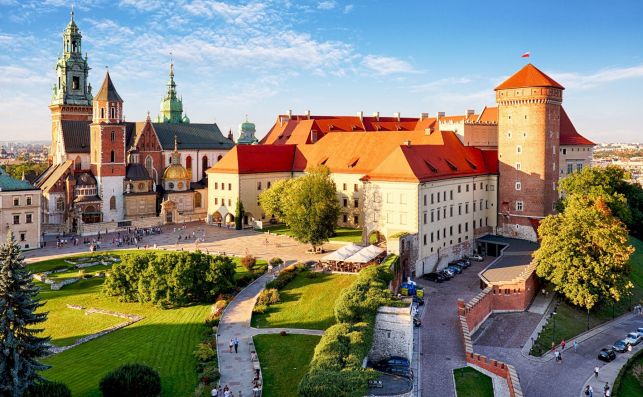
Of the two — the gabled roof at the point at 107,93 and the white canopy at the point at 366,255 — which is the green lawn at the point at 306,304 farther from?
the gabled roof at the point at 107,93

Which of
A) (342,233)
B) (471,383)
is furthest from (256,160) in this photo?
(471,383)

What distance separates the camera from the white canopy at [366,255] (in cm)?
4700

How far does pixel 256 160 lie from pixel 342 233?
16535 millimetres

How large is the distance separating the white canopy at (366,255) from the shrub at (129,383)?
22.1 m

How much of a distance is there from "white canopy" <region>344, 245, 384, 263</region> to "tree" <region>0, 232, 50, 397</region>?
2473cm

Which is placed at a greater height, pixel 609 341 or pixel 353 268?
pixel 353 268

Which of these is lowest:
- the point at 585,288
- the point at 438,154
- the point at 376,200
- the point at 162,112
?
the point at 585,288

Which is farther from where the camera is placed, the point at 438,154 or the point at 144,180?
the point at 144,180

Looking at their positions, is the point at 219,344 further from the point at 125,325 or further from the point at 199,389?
the point at 125,325

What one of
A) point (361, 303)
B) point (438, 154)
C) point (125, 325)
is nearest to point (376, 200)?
point (438, 154)

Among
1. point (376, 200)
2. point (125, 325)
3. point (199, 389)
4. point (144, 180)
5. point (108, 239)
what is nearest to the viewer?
point (199, 389)

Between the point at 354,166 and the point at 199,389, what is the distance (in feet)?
144

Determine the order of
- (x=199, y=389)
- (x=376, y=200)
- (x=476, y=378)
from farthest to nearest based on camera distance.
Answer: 1. (x=376, y=200)
2. (x=476, y=378)
3. (x=199, y=389)

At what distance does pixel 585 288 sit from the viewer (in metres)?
46.8
